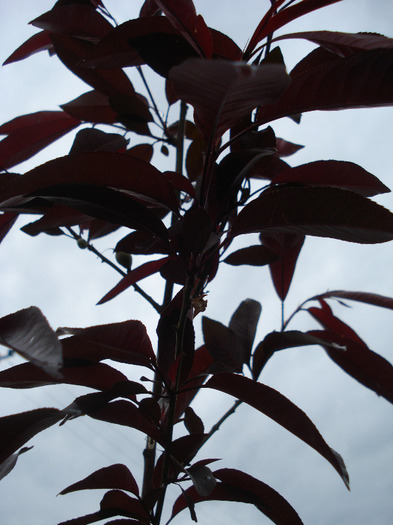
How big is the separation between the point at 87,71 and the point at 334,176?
549mm

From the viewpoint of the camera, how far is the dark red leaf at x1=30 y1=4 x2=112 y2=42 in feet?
2.77

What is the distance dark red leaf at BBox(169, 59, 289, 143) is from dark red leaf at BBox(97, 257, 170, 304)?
0.36 m

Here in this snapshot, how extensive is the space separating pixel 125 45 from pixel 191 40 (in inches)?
4.5

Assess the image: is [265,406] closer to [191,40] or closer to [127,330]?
[127,330]

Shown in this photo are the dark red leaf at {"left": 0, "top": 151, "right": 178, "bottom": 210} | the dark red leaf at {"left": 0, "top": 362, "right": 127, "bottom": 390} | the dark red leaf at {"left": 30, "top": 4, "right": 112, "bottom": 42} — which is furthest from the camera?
the dark red leaf at {"left": 30, "top": 4, "right": 112, "bottom": 42}

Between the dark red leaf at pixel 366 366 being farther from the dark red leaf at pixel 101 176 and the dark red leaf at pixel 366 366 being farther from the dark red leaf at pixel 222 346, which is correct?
the dark red leaf at pixel 101 176

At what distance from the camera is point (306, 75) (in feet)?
1.84

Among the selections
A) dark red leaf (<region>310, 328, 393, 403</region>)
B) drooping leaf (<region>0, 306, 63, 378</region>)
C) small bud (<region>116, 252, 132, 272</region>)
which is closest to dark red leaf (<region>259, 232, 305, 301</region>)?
dark red leaf (<region>310, 328, 393, 403</region>)

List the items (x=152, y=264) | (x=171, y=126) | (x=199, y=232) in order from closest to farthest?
(x=199, y=232) < (x=152, y=264) < (x=171, y=126)

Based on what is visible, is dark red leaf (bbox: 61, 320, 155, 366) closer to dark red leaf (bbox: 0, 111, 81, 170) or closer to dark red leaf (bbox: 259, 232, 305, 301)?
dark red leaf (bbox: 259, 232, 305, 301)

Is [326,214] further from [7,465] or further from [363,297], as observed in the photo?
[7,465]

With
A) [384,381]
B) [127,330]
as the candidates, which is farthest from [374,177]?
[127,330]

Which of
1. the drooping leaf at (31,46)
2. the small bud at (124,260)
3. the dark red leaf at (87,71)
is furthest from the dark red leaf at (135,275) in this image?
the drooping leaf at (31,46)

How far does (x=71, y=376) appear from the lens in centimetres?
63
